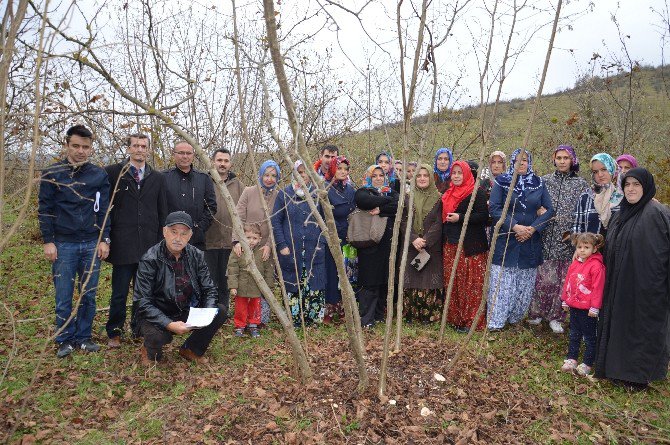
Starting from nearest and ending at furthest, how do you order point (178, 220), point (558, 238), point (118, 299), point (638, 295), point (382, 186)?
point (638, 295), point (178, 220), point (118, 299), point (558, 238), point (382, 186)

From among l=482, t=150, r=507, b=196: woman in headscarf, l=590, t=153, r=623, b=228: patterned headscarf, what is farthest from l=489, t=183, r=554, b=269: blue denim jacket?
l=482, t=150, r=507, b=196: woman in headscarf

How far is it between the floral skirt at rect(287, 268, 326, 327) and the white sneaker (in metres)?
2.71

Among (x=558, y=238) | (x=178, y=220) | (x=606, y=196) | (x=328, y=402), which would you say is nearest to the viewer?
(x=328, y=402)

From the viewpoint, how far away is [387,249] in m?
5.88

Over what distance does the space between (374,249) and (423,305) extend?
1.02 m

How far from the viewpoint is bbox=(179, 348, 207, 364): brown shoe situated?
486 cm

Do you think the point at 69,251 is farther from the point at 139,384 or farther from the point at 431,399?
the point at 431,399

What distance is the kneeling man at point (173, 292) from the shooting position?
4598 millimetres

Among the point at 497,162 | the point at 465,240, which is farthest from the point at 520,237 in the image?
the point at 497,162

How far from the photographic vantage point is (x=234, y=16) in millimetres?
3283

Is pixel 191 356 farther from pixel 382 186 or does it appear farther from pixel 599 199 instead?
pixel 599 199

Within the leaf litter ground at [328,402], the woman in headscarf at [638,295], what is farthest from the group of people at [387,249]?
the leaf litter ground at [328,402]

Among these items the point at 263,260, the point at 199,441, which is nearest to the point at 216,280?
the point at 263,260

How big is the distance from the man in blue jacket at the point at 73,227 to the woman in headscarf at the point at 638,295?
4.77 metres
